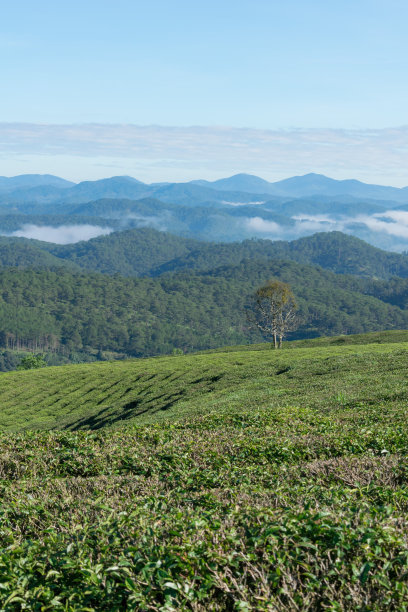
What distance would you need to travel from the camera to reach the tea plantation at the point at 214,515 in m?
6.61

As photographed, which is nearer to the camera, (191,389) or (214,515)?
(214,515)

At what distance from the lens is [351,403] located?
85.7ft

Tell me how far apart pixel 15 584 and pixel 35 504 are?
12.3ft

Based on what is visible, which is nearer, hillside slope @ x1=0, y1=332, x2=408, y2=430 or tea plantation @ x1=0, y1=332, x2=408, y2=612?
tea plantation @ x1=0, y1=332, x2=408, y2=612

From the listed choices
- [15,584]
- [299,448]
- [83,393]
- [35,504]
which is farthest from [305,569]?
[83,393]

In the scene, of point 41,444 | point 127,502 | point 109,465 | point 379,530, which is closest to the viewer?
point 379,530

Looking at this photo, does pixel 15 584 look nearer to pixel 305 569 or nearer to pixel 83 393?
pixel 305 569

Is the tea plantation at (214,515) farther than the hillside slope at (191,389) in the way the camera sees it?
No

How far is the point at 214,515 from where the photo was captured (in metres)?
8.85

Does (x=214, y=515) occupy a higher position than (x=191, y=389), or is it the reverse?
(x=214, y=515)

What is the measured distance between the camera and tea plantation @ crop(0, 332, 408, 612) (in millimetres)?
6613

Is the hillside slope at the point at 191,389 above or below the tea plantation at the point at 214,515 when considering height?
below

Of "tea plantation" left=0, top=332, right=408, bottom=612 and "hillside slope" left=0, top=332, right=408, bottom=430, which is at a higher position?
"tea plantation" left=0, top=332, right=408, bottom=612

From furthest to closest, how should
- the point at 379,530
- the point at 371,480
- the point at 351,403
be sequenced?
the point at 351,403 → the point at 371,480 → the point at 379,530
